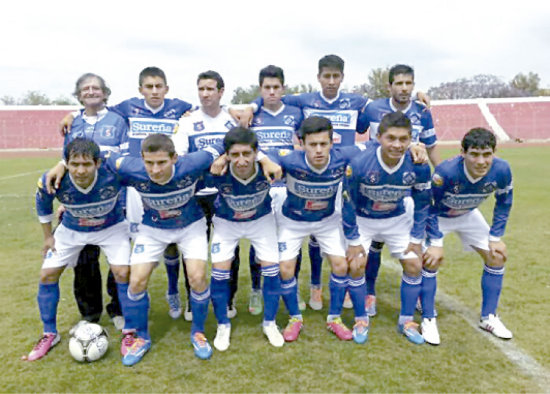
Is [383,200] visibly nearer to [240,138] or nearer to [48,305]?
[240,138]

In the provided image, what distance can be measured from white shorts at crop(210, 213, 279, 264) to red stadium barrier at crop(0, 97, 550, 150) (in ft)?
120

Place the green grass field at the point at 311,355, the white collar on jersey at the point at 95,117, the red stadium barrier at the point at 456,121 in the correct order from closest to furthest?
the green grass field at the point at 311,355, the white collar on jersey at the point at 95,117, the red stadium barrier at the point at 456,121

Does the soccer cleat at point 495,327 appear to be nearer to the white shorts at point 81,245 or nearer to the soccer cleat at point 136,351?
the soccer cleat at point 136,351

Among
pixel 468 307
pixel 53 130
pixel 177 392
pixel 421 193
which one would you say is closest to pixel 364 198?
pixel 421 193

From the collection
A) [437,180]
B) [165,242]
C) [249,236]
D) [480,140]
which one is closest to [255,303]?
[249,236]

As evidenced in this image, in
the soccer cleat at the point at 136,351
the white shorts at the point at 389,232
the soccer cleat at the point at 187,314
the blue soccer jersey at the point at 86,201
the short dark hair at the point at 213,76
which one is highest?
the short dark hair at the point at 213,76

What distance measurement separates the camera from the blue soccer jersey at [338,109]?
4.66 metres

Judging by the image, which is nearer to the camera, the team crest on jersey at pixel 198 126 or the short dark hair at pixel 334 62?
the team crest on jersey at pixel 198 126

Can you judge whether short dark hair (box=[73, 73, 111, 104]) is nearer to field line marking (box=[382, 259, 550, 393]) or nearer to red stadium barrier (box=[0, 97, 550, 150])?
field line marking (box=[382, 259, 550, 393])

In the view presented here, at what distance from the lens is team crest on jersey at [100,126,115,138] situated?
416 centimetres

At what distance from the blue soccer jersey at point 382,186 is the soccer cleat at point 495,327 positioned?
935 millimetres

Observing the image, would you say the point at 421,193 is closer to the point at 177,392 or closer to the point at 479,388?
the point at 479,388

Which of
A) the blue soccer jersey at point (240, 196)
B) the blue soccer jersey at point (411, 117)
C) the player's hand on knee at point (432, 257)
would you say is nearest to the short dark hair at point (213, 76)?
the blue soccer jersey at point (240, 196)

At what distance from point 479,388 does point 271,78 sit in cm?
314
